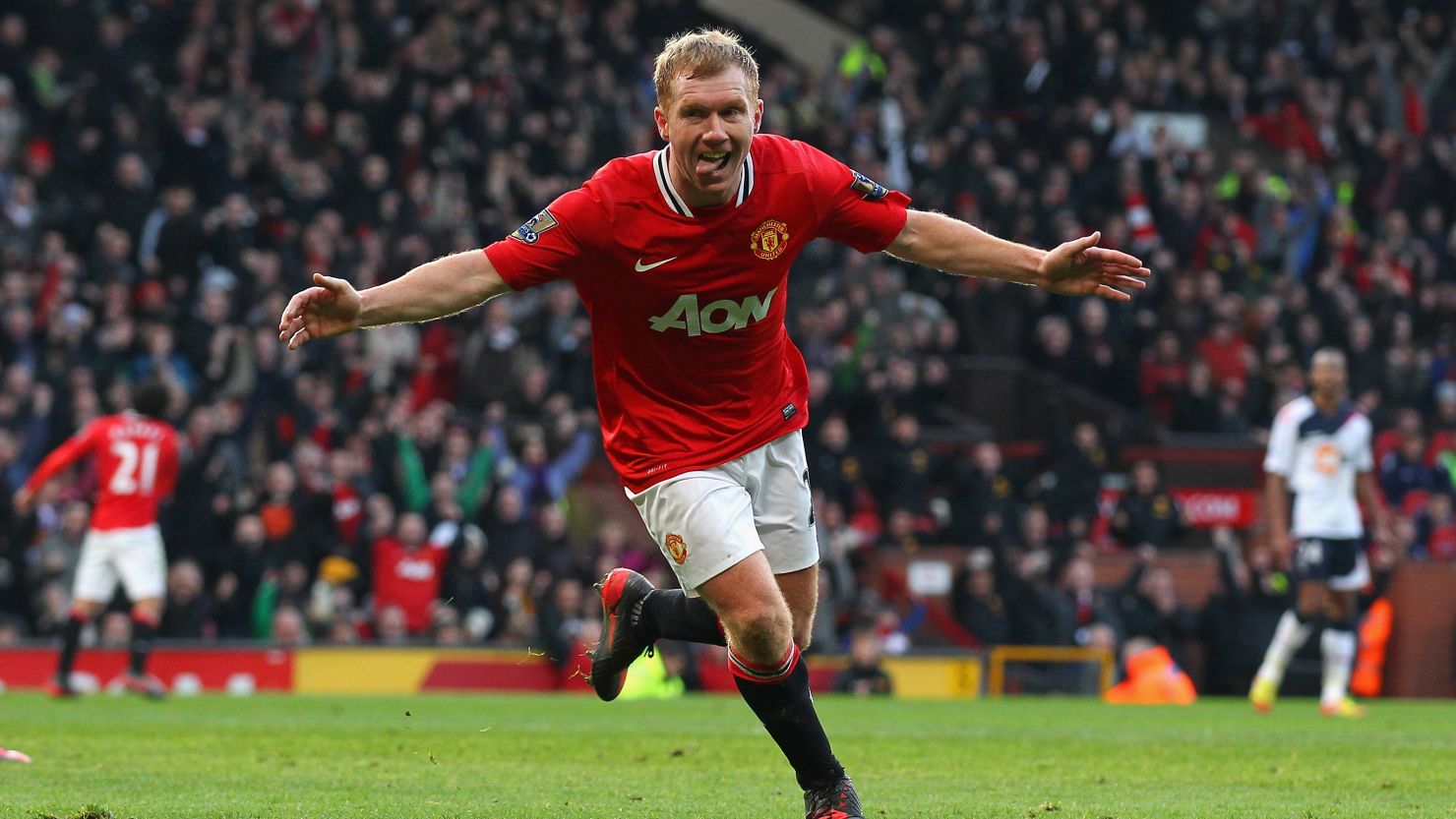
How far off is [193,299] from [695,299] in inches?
532

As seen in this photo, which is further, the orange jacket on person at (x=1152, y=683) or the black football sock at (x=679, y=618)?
the orange jacket on person at (x=1152, y=683)

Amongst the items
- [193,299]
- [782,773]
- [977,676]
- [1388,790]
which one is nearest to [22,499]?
[193,299]

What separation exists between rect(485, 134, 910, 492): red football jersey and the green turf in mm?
1462

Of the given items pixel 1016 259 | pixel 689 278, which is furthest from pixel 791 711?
pixel 1016 259

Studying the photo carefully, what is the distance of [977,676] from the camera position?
1802 cm

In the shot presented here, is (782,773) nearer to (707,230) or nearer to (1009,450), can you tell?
(707,230)

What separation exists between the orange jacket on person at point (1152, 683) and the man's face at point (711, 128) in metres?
11.7

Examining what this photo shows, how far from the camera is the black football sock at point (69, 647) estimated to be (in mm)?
14719

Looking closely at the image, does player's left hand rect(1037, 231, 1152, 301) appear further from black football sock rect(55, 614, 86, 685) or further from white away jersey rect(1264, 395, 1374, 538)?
black football sock rect(55, 614, 86, 685)

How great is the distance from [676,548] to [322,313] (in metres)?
1.33

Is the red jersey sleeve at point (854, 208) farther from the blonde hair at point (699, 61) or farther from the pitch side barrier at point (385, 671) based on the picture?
the pitch side barrier at point (385, 671)

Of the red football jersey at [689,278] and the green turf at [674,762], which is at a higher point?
the red football jersey at [689,278]

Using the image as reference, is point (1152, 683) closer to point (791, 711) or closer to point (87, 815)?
point (791, 711)

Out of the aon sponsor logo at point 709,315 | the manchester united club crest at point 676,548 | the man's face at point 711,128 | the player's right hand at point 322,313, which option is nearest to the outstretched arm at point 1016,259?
the aon sponsor logo at point 709,315
